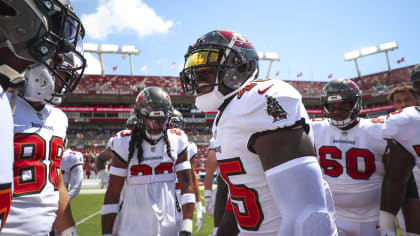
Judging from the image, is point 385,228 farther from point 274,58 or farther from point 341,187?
point 274,58

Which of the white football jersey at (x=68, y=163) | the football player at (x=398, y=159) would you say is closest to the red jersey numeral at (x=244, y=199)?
the football player at (x=398, y=159)

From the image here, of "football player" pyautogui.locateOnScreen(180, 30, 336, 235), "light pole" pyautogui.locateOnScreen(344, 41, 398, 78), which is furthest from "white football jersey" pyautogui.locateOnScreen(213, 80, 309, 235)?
"light pole" pyautogui.locateOnScreen(344, 41, 398, 78)

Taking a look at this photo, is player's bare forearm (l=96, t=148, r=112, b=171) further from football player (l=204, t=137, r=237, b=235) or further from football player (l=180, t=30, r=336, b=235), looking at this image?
football player (l=180, t=30, r=336, b=235)

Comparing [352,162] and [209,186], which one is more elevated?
[352,162]

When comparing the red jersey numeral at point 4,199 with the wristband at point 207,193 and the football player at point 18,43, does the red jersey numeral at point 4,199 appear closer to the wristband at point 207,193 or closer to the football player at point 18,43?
the football player at point 18,43

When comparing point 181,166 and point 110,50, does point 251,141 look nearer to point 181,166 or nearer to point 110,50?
point 181,166

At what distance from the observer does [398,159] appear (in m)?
2.57

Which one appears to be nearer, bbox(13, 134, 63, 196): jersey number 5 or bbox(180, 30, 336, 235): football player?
bbox(180, 30, 336, 235): football player

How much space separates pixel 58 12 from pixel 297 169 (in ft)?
4.28

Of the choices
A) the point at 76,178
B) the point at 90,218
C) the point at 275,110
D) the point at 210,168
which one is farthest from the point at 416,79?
the point at 90,218

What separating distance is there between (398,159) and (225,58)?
6.11 ft

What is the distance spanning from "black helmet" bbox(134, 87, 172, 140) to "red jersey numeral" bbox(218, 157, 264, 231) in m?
1.59

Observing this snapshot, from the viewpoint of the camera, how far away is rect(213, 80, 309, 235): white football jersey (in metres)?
1.35

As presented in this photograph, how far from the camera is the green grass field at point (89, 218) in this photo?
686cm
